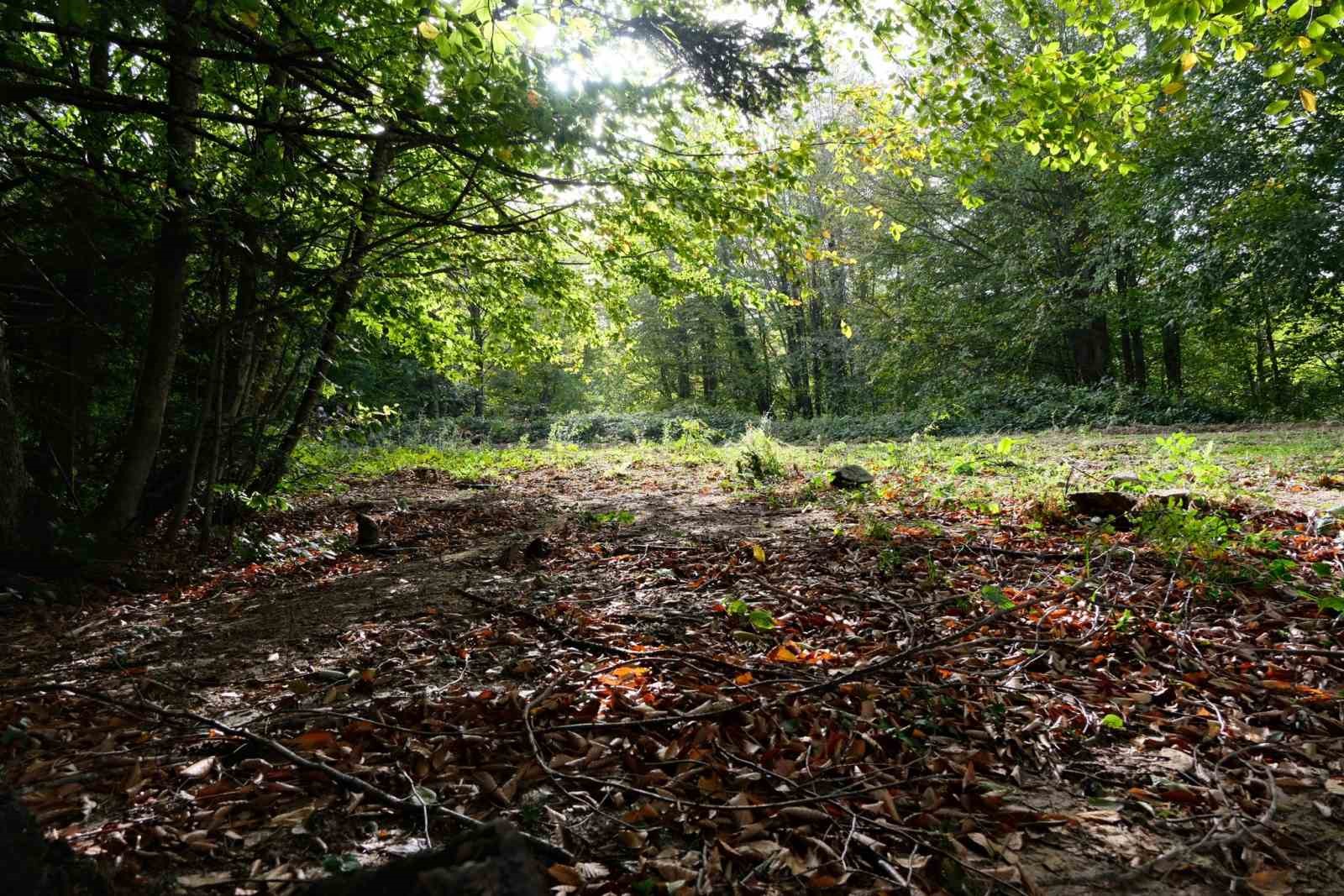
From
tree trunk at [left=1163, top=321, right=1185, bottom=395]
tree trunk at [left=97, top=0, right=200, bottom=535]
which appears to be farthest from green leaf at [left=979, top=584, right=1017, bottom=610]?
tree trunk at [left=1163, top=321, right=1185, bottom=395]

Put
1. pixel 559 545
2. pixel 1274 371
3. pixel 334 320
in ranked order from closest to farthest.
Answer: pixel 559 545, pixel 334 320, pixel 1274 371

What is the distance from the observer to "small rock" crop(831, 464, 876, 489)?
7.38 m

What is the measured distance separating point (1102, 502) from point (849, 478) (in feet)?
9.19

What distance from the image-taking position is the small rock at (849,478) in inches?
291

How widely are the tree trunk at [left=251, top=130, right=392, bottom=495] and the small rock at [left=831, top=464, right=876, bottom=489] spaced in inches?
216

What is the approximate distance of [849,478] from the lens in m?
7.43

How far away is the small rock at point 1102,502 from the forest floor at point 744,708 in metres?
0.12

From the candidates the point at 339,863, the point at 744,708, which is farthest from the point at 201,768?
the point at 744,708

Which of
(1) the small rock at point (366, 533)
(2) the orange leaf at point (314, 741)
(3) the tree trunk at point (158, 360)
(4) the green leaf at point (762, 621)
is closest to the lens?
(2) the orange leaf at point (314, 741)

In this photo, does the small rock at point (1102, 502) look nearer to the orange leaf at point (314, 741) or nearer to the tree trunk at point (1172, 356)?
the orange leaf at point (314, 741)

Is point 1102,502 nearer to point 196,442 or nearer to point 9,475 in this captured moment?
point 196,442

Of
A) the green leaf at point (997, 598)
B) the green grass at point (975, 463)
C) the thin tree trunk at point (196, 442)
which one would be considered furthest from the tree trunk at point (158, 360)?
the green leaf at point (997, 598)

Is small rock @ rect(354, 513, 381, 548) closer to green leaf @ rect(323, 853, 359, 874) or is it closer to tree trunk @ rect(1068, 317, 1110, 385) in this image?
green leaf @ rect(323, 853, 359, 874)

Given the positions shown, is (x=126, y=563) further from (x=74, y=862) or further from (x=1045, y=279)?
(x=1045, y=279)
